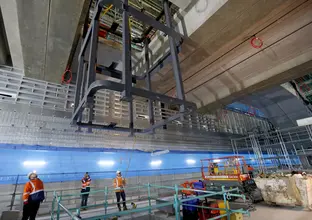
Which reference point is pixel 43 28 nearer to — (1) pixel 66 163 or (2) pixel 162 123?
(2) pixel 162 123

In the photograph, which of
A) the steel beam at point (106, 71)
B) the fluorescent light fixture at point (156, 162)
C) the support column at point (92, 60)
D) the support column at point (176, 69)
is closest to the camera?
the support column at point (92, 60)

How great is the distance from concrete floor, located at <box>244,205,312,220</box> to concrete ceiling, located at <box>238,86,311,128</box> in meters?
8.22

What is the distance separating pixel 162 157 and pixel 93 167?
15.6ft

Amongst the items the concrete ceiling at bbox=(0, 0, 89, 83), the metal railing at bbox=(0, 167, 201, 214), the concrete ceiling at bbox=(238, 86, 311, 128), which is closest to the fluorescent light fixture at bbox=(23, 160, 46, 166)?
the metal railing at bbox=(0, 167, 201, 214)

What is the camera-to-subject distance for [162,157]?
37.5ft

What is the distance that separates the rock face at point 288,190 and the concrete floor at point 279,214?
0.69 feet

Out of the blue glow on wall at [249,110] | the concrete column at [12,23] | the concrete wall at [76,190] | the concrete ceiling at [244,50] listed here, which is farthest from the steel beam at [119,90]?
the blue glow on wall at [249,110]

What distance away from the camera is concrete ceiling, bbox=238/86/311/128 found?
12.6m

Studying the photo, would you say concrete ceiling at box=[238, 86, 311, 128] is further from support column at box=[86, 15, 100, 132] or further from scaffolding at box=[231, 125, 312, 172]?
support column at box=[86, 15, 100, 132]

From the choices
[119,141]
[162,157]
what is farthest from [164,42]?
[162,157]

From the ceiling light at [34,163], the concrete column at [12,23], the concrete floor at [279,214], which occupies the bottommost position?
the concrete floor at [279,214]

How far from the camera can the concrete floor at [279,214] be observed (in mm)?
4984

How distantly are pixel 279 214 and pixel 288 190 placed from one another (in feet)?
3.06

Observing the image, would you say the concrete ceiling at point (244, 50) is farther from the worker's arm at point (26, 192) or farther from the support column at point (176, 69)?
the worker's arm at point (26, 192)
